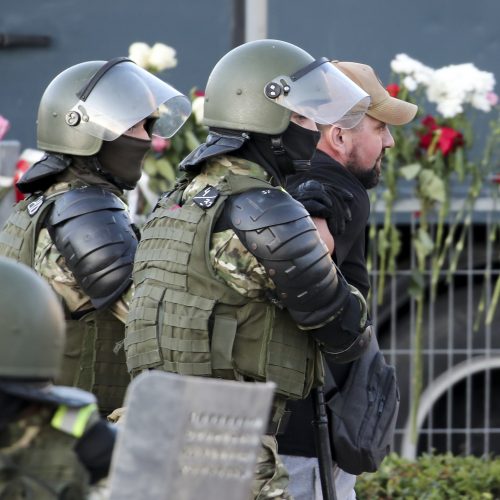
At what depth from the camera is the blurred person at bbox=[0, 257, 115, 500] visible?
2.68 m

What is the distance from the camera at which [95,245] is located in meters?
4.21

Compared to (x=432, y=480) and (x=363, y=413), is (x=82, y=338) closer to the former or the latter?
(x=363, y=413)

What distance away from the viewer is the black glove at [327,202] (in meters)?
4.20

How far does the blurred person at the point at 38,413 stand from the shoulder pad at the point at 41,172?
5.85ft

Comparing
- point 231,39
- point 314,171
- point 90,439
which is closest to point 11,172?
point 231,39

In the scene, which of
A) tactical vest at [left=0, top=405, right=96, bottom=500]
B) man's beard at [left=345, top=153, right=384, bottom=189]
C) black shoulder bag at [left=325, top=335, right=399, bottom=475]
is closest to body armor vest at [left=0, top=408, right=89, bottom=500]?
tactical vest at [left=0, top=405, right=96, bottom=500]

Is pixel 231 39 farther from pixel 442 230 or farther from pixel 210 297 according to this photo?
pixel 210 297

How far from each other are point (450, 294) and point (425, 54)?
3.84 feet

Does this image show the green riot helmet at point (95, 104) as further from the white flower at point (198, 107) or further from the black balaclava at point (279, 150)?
the white flower at point (198, 107)

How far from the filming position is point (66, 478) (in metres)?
2.73

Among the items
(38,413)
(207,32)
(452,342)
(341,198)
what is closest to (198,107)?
(207,32)

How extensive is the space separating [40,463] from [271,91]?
5.43 feet

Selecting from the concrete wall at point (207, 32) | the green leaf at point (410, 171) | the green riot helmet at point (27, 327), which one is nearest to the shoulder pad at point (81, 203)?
the green riot helmet at point (27, 327)

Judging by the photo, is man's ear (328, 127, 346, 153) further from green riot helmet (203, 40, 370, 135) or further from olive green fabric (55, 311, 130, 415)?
olive green fabric (55, 311, 130, 415)
